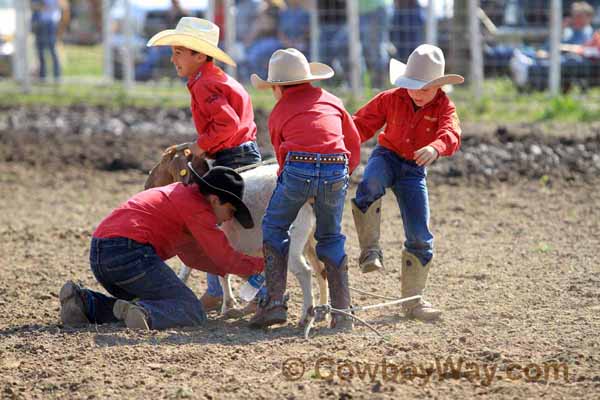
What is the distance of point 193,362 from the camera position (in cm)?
531

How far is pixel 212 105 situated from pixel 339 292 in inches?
57.0

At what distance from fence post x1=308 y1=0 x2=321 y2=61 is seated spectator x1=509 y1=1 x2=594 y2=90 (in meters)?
2.99

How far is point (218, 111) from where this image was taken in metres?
6.54

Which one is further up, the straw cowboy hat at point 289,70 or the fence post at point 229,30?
the straw cowboy hat at point 289,70

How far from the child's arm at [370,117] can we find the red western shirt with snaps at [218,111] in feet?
2.42

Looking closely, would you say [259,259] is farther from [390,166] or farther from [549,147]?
[549,147]

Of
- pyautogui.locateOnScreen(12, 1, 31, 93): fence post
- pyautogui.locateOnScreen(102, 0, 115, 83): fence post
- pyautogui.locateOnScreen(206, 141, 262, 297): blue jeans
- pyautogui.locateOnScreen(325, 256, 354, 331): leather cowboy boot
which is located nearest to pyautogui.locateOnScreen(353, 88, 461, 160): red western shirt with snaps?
pyautogui.locateOnScreen(206, 141, 262, 297): blue jeans

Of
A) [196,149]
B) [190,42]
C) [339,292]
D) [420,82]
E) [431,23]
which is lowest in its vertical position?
[339,292]

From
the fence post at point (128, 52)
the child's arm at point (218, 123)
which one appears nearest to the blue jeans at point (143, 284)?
the child's arm at point (218, 123)

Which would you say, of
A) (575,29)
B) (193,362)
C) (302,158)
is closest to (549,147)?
(575,29)

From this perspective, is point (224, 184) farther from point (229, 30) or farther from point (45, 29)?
point (45, 29)

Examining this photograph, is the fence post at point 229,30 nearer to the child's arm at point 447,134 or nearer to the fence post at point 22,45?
the fence post at point 22,45

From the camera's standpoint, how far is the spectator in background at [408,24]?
1576cm

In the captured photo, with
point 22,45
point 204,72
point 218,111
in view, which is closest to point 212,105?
point 218,111
